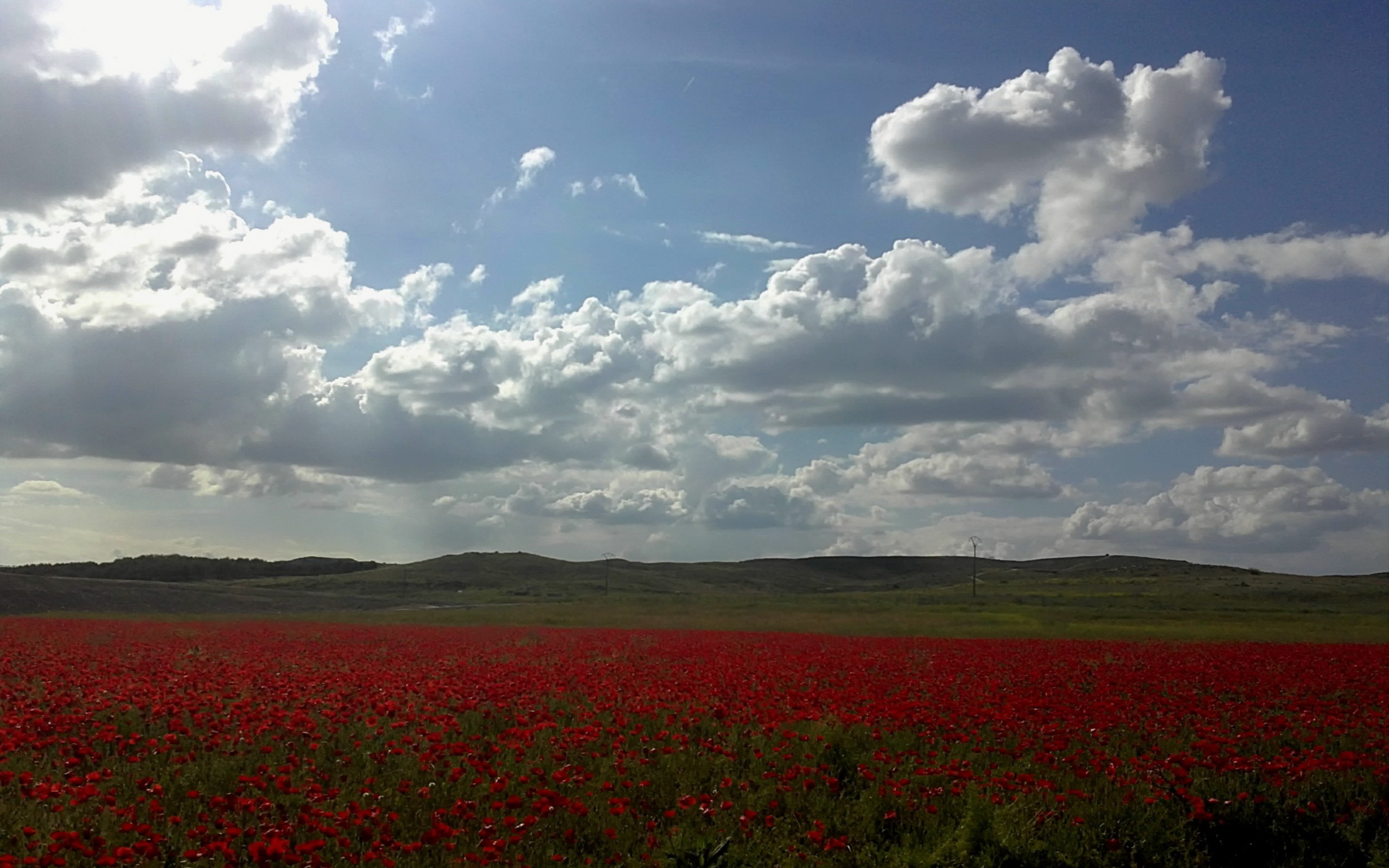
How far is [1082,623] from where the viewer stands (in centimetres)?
6825

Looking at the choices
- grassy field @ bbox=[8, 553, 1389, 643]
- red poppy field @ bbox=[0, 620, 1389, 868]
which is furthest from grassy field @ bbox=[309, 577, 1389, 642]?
red poppy field @ bbox=[0, 620, 1389, 868]

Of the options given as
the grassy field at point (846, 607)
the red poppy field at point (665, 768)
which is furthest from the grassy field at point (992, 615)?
the red poppy field at point (665, 768)

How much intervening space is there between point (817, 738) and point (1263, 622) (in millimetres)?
65559

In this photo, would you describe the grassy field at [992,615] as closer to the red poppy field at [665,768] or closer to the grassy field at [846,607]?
the grassy field at [846,607]

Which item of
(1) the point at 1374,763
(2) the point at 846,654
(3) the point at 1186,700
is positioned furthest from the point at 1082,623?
(1) the point at 1374,763

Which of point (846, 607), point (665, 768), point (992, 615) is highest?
point (665, 768)

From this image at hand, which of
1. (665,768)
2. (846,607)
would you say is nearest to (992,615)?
(846,607)

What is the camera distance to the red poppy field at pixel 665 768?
32.7ft

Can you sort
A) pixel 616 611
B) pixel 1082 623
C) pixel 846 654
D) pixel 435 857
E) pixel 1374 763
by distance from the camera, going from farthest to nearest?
1. pixel 616 611
2. pixel 1082 623
3. pixel 846 654
4. pixel 1374 763
5. pixel 435 857

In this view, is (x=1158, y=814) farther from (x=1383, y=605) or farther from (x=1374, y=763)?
(x=1383, y=605)

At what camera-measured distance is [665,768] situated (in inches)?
504

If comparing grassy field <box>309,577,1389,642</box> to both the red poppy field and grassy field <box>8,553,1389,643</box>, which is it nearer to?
grassy field <box>8,553,1389,643</box>

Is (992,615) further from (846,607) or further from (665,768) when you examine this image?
(665,768)

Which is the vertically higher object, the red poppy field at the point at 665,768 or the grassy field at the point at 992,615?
the red poppy field at the point at 665,768
